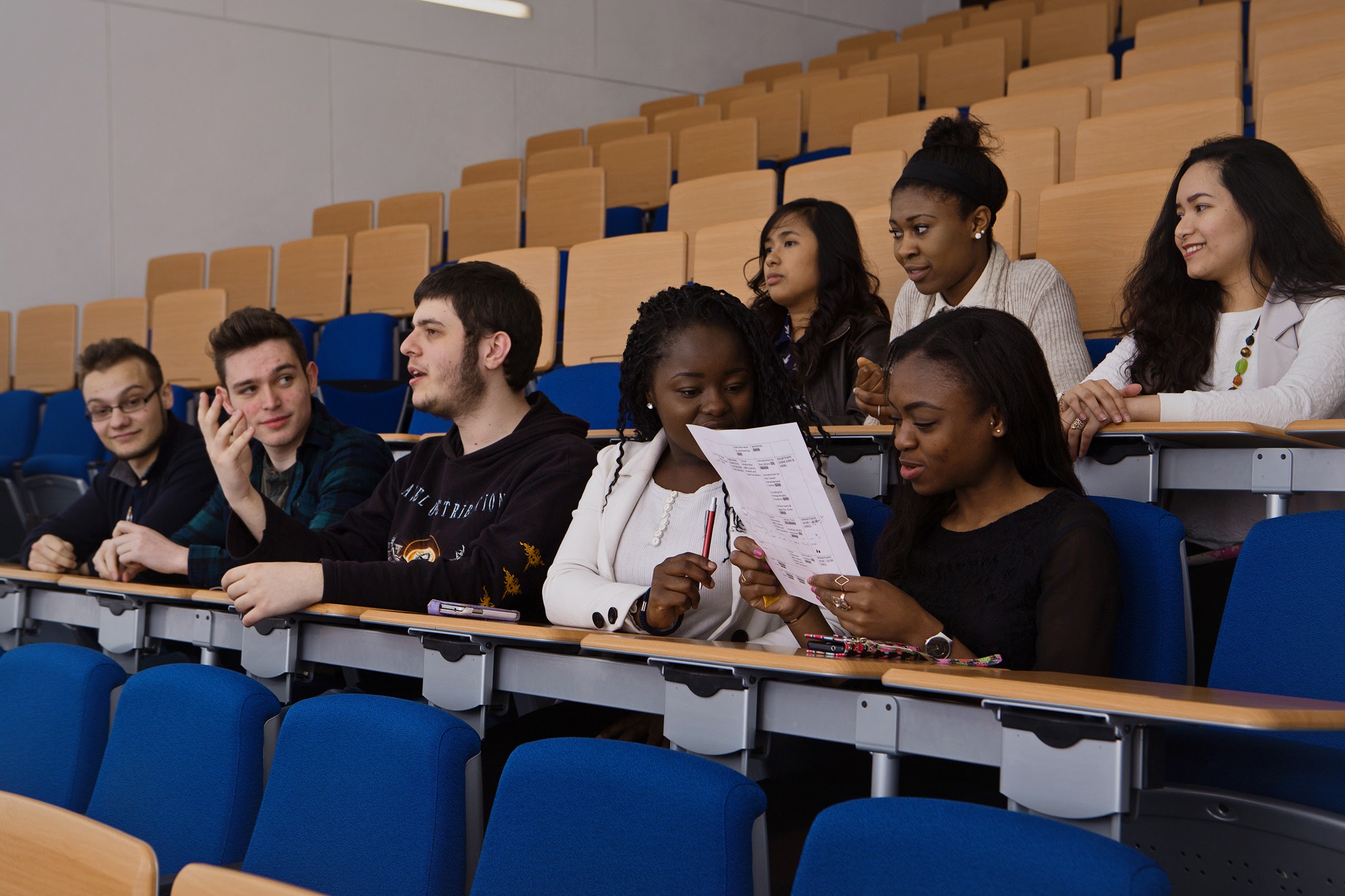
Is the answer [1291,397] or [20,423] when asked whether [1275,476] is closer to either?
[1291,397]

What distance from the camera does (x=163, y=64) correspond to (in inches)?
242

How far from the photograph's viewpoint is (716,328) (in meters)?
1.76

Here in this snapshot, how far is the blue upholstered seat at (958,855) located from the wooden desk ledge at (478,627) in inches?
21.6

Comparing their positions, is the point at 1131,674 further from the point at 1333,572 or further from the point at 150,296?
the point at 150,296

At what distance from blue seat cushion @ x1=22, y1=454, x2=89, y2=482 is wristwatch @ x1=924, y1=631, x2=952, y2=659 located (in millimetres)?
3695

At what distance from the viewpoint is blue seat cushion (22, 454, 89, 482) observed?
4180 mm

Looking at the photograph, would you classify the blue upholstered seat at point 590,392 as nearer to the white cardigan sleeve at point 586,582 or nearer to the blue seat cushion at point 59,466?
the white cardigan sleeve at point 586,582

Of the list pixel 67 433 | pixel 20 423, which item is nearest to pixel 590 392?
pixel 67 433

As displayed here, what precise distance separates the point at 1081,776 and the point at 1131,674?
1.47 ft

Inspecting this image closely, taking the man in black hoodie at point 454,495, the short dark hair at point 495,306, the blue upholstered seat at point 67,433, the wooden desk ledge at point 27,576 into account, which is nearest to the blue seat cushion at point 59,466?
the blue upholstered seat at point 67,433

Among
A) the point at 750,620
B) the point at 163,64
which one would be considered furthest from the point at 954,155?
the point at 163,64

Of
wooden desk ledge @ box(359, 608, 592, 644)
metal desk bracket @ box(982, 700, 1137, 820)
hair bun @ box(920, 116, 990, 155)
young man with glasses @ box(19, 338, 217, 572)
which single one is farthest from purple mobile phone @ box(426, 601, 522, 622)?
hair bun @ box(920, 116, 990, 155)

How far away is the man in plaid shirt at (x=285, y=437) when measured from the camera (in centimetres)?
243

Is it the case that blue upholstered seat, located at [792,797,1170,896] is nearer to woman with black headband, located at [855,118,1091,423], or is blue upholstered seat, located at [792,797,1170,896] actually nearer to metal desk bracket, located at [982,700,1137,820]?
metal desk bracket, located at [982,700,1137,820]
